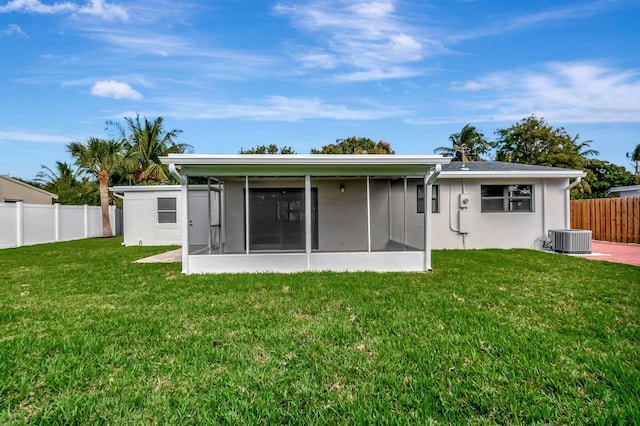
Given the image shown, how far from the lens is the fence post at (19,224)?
13.7 m

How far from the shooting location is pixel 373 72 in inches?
608

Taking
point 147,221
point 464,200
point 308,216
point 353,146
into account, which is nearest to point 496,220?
point 464,200

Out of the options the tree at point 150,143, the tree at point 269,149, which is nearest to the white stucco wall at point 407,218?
the tree at point 150,143

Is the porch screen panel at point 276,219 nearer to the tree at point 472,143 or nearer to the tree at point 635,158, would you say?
the tree at point 472,143

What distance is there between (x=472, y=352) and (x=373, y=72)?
13993 millimetres

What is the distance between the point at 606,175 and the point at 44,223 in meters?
35.5

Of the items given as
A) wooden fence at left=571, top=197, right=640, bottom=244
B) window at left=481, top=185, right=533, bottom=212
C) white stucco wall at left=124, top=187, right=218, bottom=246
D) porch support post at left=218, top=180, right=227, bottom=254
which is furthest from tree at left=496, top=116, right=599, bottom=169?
white stucco wall at left=124, top=187, right=218, bottom=246

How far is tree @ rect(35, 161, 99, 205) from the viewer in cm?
2289

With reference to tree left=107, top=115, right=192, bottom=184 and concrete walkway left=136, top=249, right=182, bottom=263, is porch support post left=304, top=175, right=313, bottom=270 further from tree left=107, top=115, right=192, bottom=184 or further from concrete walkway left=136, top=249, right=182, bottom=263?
tree left=107, top=115, right=192, bottom=184

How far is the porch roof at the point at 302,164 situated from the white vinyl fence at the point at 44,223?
1037 centimetres

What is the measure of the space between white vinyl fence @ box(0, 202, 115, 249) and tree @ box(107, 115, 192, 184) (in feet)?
21.0

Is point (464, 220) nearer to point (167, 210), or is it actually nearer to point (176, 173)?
point (176, 173)

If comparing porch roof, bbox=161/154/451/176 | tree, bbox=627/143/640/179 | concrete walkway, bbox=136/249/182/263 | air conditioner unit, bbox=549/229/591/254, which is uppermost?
tree, bbox=627/143/640/179

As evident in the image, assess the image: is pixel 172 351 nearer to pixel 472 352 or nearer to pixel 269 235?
pixel 472 352
